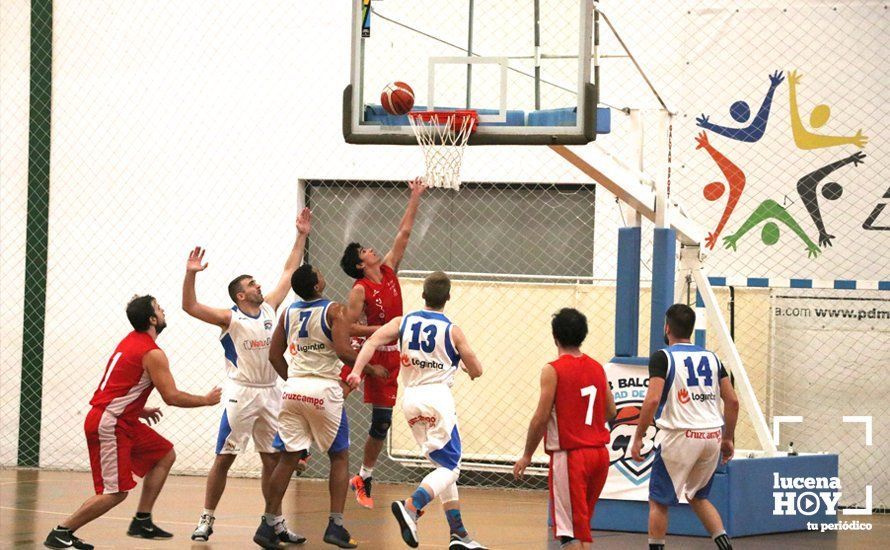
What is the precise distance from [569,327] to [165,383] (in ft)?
10.1

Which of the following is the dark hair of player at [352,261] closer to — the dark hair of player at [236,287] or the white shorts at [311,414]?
the dark hair of player at [236,287]

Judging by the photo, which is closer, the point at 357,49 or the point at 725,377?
the point at 725,377

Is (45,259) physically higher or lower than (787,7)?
lower

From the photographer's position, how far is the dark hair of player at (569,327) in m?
7.55

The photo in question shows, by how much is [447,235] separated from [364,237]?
976 millimetres

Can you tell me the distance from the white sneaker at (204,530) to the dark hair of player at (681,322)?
380 cm

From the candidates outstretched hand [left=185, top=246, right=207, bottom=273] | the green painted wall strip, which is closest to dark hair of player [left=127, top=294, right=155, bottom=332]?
outstretched hand [left=185, top=246, right=207, bottom=273]

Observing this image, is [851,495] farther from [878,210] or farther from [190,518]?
[190,518]

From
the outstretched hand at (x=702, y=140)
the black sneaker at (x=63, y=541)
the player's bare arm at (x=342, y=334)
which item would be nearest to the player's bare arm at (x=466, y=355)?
the player's bare arm at (x=342, y=334)

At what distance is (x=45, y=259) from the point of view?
49.0 feet

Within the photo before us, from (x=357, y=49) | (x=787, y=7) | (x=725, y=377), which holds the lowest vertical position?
(x=725, y=377)

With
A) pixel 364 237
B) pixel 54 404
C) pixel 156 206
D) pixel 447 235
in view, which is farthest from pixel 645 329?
pixel 54 404

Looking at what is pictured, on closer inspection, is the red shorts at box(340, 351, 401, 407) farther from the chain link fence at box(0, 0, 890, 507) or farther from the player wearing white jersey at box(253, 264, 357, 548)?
the chain link fence at box(0, 0, 890, 507)

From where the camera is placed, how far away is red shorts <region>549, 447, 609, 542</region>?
7402 millimetres
